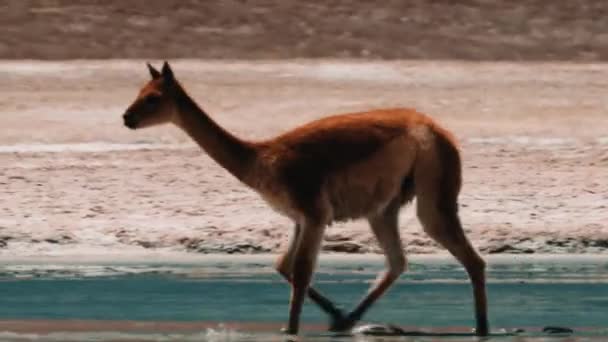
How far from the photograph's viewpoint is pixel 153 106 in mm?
10039

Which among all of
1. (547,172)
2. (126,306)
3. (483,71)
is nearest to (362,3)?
(483,71)

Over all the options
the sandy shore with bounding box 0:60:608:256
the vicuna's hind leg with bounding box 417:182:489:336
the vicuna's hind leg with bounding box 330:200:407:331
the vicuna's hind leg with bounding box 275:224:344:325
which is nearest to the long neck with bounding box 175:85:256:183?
the vicuna's hind leg with bounding box 275:224:344:325

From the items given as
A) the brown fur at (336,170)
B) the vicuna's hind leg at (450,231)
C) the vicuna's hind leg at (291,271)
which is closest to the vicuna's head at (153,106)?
the brown fur at (336,170)

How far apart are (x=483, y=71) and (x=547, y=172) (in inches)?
526

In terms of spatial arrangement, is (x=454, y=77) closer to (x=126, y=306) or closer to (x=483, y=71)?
(x=483, y=71)

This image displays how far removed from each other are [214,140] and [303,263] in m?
0.86

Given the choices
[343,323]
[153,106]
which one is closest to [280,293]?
[343,323]

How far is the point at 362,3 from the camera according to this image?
42.4 m

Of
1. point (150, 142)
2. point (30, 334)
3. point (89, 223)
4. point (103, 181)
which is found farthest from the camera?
point (150, 142)

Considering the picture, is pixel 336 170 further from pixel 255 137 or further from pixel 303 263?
pixel 255 137

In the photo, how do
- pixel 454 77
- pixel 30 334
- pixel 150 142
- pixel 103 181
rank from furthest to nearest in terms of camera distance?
pixel 454 77, pixel 150 142, pixel 103 181, pixel 30 334

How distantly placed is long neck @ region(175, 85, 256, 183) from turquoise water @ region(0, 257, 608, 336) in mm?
760

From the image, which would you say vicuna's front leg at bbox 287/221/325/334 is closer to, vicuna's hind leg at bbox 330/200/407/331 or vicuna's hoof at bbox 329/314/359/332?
vicuna's hoof at bbox 329/314/359/332

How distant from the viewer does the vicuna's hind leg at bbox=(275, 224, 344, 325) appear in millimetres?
10023
